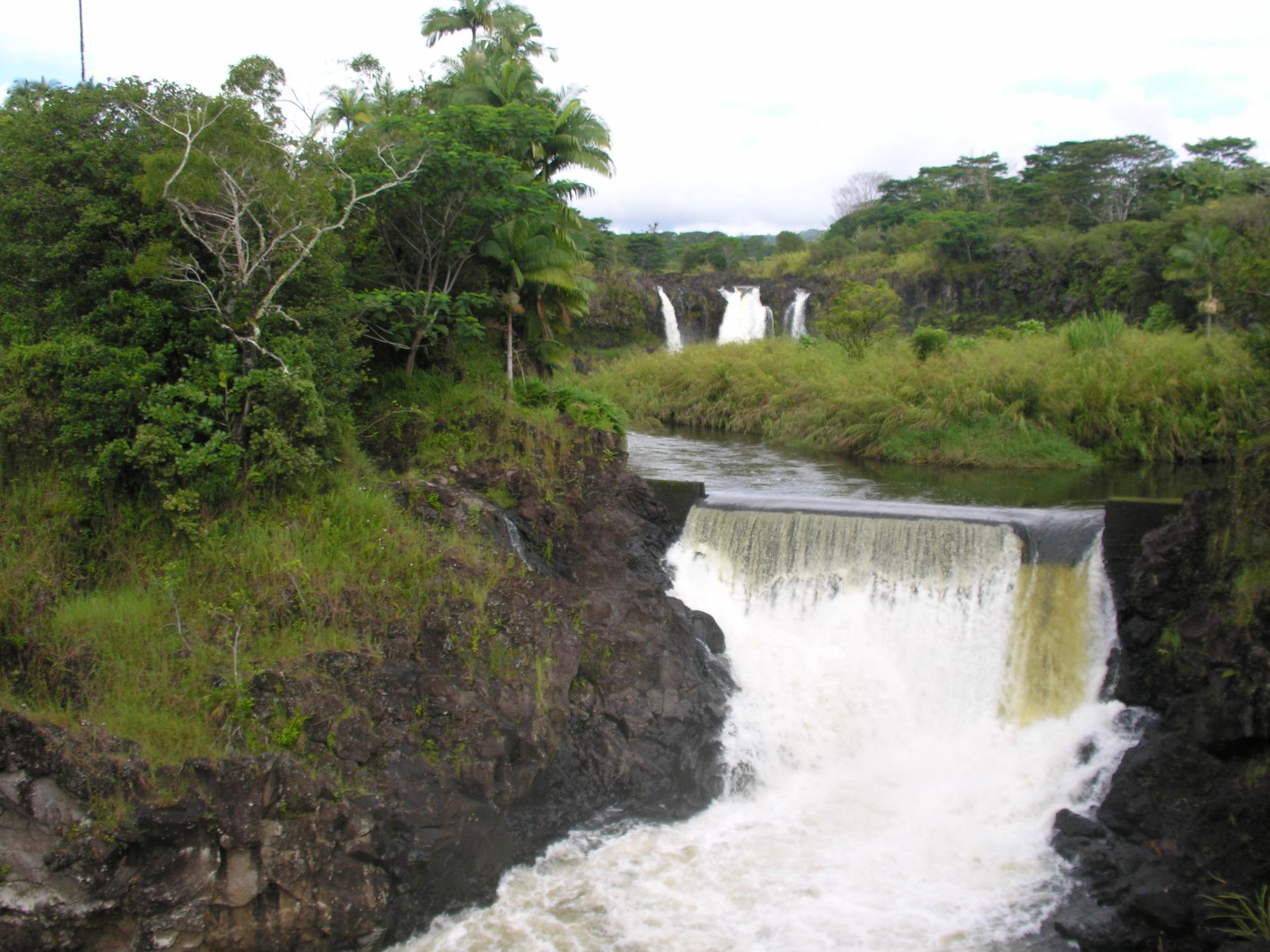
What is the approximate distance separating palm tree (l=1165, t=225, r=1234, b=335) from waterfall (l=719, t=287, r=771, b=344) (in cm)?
1292

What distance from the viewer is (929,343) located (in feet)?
75.7

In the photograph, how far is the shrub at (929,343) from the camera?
23.0 m

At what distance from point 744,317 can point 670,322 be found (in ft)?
8.93

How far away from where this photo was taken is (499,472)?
1205 centimetres

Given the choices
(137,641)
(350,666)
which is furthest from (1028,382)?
(137,641)

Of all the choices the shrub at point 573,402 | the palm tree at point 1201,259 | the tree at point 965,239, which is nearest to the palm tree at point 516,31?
the shrub at point 573,402

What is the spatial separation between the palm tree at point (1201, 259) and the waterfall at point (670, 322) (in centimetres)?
1580

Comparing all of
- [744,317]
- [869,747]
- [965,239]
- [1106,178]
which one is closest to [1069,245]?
[965,239]

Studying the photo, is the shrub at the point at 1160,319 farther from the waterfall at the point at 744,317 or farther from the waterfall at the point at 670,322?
the waterfall at the point at 670,322

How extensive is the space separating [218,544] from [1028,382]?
16.8 metres

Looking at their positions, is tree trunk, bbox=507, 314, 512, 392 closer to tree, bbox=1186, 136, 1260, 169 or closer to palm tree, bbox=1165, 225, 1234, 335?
palm tree, bbox=1165, 225, 1234, 335

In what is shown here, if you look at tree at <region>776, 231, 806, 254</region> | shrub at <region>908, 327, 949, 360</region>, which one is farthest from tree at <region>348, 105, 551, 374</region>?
tree at <region>776, 231, 806, 254</region>

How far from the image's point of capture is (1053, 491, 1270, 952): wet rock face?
23.9ft

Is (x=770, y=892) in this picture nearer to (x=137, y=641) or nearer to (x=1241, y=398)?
(x=137, y=641)
